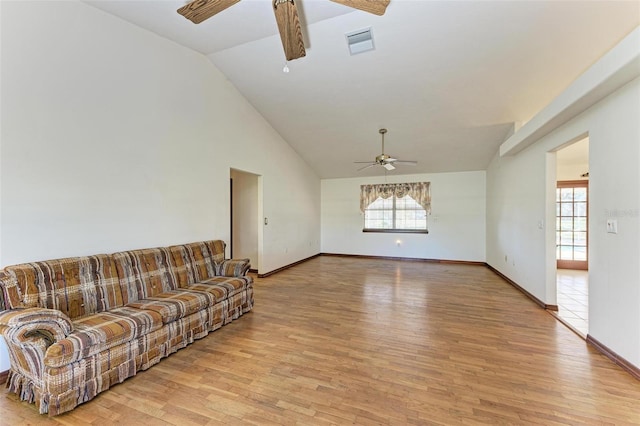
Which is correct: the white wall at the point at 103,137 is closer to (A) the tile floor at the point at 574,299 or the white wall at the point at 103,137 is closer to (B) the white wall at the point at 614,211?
(B) the white wall at the point at 614,211

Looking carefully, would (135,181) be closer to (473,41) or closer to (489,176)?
(473,41)

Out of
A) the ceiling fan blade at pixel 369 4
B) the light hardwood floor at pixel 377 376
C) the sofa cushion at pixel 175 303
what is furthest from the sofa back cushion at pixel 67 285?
the ceiling fan blade at pixel 369 4

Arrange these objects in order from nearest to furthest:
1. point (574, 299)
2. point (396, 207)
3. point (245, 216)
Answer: point (574, 299), point (245, 216), point (396, 207)

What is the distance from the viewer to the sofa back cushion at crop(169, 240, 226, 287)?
3.24 metres

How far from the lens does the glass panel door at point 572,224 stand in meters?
5.91

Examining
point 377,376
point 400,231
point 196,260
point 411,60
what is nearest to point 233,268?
point 196,260

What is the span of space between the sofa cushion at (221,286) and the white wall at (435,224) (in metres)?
4.88

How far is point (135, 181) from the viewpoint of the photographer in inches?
120

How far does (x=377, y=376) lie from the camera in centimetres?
215

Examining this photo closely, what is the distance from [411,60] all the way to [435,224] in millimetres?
4681

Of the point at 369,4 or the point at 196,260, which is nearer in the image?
the point at 369,4

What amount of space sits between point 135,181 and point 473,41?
4.16m

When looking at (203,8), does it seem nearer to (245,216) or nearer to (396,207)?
(245,216)

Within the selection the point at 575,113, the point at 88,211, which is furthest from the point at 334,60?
the point at 88,211
